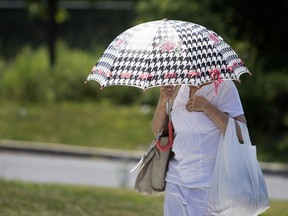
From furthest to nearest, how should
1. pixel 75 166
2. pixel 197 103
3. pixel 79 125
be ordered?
1. pixel 79 125
2. pixel 75 166
3. pixel 197 103

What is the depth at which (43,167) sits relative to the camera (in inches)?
585

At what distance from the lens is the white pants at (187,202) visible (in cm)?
541

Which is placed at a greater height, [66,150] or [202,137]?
[202,137]

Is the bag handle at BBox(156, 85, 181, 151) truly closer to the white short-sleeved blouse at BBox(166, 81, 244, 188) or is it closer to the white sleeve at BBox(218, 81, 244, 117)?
the white short-sleeved blouse at BBox(166, 81, 244, 188)

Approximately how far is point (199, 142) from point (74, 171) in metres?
9.26

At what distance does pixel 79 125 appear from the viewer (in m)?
18.2

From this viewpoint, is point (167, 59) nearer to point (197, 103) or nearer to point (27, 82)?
point (197, 103)

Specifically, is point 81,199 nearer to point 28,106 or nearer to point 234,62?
point 234,62

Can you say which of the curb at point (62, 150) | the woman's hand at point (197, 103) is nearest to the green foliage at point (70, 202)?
the woman's hand at point (197, 103)

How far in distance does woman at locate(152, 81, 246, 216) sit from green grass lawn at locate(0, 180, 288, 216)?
9.90 ft

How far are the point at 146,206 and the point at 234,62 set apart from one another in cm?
393

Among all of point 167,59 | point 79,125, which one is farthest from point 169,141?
point 79,125

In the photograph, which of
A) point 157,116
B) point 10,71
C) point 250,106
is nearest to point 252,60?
point 250,106

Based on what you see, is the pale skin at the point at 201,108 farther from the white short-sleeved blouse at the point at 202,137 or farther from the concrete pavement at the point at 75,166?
the concrete pavement at the point at 75,166
